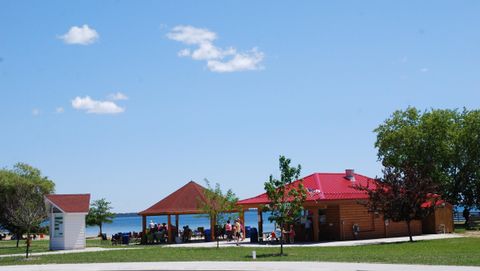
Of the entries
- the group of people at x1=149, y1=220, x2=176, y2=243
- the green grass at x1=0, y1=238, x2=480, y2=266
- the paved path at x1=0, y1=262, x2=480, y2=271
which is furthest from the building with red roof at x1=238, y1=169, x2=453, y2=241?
the paved path at x1=0, y1=262, x2=480, y2=271

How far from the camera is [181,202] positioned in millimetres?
38406

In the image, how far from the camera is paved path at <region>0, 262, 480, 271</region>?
54.9 feet

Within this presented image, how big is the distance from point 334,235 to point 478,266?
16960 millimetres

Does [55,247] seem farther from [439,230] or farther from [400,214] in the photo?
[439,230]

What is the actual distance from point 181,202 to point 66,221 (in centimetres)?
712

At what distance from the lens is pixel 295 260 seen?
2055cm

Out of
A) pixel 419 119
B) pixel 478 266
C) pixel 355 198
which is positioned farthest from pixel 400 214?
pixel 419 119

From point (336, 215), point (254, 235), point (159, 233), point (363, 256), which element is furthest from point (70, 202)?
point (363, 256)

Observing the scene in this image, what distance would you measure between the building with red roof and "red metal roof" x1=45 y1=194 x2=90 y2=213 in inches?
341

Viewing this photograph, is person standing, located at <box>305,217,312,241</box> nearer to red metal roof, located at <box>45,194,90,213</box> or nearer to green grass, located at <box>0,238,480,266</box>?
green grass, located at <box>0,238,480,266</box>

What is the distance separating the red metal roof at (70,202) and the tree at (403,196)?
15.6 meters

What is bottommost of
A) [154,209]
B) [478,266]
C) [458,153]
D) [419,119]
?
[478,266]

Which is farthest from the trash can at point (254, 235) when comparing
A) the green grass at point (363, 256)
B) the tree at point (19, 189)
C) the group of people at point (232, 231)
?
the tree at point (19, 189)

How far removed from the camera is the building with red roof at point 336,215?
32656mm
